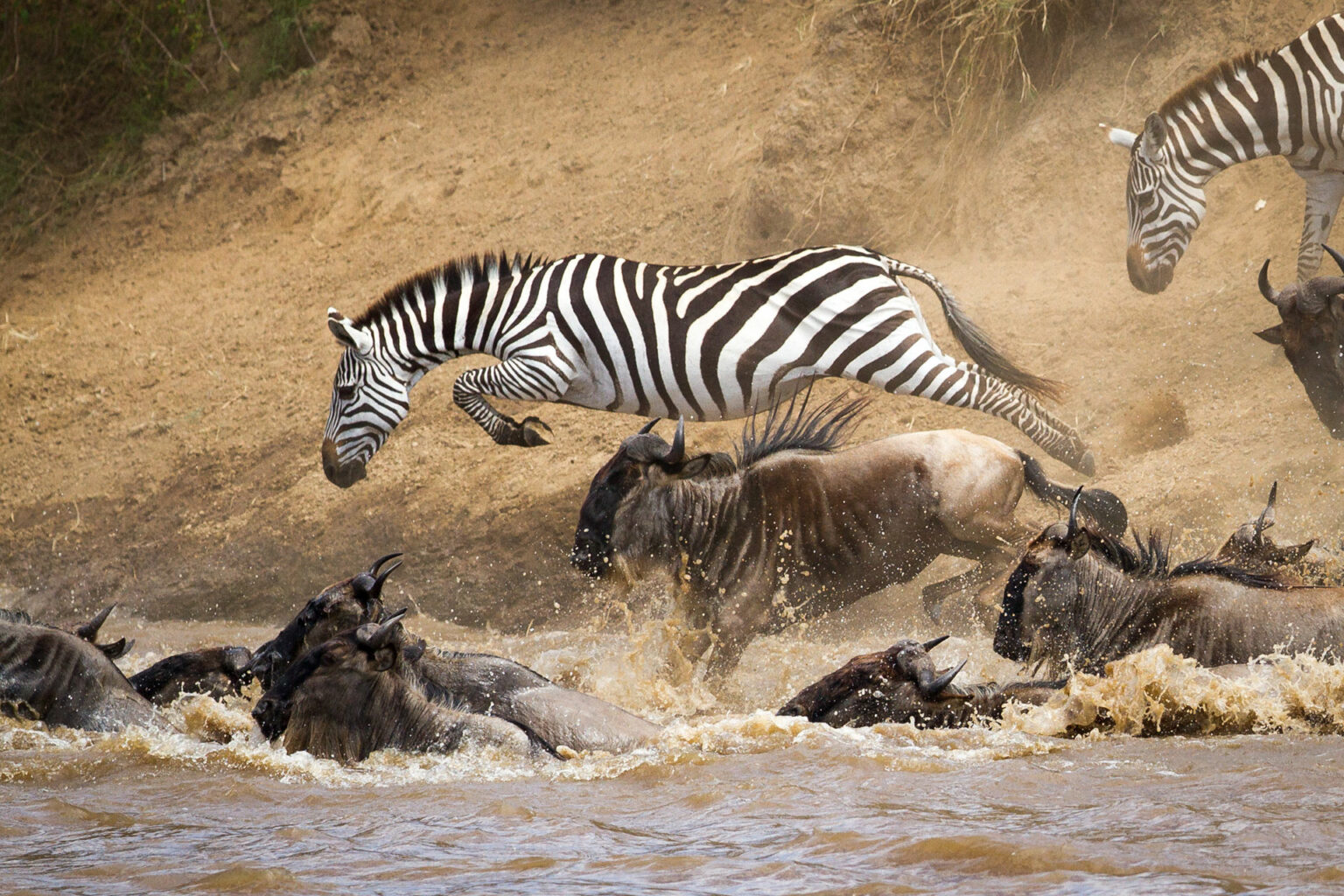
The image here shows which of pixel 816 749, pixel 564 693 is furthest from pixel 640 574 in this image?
pixel 816 749

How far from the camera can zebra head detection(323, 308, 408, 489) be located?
8531 millimetres

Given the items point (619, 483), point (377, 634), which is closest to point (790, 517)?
point (619, 483)

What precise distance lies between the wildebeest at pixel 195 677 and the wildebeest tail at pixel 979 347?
4161 millimetres

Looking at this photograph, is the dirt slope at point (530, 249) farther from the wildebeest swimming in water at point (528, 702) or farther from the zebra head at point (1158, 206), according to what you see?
the wildebeest swimming in water at point (528, 702)

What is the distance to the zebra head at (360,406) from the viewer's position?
8.53 m

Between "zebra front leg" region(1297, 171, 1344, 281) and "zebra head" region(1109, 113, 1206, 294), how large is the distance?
1.99 feet

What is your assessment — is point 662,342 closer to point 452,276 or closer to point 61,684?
point 452,276

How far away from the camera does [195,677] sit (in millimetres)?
5871


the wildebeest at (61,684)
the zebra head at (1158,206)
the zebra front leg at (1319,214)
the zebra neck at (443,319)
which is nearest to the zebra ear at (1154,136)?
the zebra head at (1158,206)

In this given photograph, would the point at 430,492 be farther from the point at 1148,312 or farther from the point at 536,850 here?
the point at 536,850

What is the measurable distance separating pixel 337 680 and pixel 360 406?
4004mm

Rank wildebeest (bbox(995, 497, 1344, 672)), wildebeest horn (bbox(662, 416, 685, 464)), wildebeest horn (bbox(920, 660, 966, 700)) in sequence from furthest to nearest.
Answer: wildebeest horn (bbox(662, 416, 685, 464)) → wildebeest (bbox(995, 497, 1344, 672)) → wildebeest horn (bbox(920, 660, 966, 700))

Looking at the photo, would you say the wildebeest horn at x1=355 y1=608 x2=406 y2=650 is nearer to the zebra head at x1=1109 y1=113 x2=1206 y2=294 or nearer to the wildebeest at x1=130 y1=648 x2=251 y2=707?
the wildebeest at x1=130 y1=648 x2=251 y2=707

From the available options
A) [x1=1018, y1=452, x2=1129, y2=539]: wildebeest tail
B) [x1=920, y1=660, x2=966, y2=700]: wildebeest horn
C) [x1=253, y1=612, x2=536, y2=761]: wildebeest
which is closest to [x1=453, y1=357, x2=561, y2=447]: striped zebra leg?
[x1=1018, y1=452, x2=1129, y2=539]: wildebeest tail
